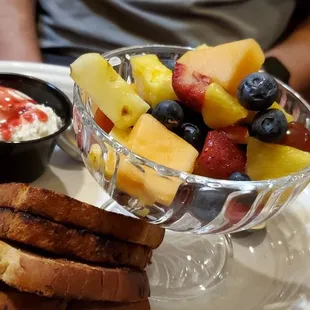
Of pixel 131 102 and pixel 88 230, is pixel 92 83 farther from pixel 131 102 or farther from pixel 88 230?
pixel 88 230

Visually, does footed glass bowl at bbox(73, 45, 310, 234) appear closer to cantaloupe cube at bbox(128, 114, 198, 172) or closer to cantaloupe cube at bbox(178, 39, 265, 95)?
cantaloupe cube at bbox(128, 114, 198, 172)

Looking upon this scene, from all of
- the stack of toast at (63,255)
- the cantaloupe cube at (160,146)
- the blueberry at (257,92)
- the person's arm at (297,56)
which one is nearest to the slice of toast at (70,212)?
the stack of toast at (63,255)

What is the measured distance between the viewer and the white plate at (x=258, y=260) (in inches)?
36.2

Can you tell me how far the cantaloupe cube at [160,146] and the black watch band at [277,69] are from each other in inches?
30.4

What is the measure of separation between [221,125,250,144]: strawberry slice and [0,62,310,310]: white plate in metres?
0.25

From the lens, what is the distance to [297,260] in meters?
1.01

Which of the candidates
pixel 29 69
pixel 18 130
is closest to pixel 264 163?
pixel 18 130

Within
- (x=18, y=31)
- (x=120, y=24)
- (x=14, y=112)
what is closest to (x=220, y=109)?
(x=14, y=112)

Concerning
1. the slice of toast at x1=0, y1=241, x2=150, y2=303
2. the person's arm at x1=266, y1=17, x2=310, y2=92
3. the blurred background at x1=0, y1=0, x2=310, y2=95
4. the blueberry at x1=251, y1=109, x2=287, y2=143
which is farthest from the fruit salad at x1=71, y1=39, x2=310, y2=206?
the person's arm at x1=266, y1=17, x2=310, y2=92

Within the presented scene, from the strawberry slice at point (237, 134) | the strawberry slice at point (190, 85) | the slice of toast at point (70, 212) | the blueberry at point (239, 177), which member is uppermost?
the strawberry slice at point (190, 85)

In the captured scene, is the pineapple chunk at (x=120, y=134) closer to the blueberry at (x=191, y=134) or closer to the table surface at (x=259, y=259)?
the blueberry at (x=191, y=134)

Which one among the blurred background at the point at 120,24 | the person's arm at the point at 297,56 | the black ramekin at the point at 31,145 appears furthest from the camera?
the person's arm at the point at 297,56

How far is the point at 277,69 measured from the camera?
153cm

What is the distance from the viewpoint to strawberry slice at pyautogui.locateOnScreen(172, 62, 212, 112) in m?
0.83
